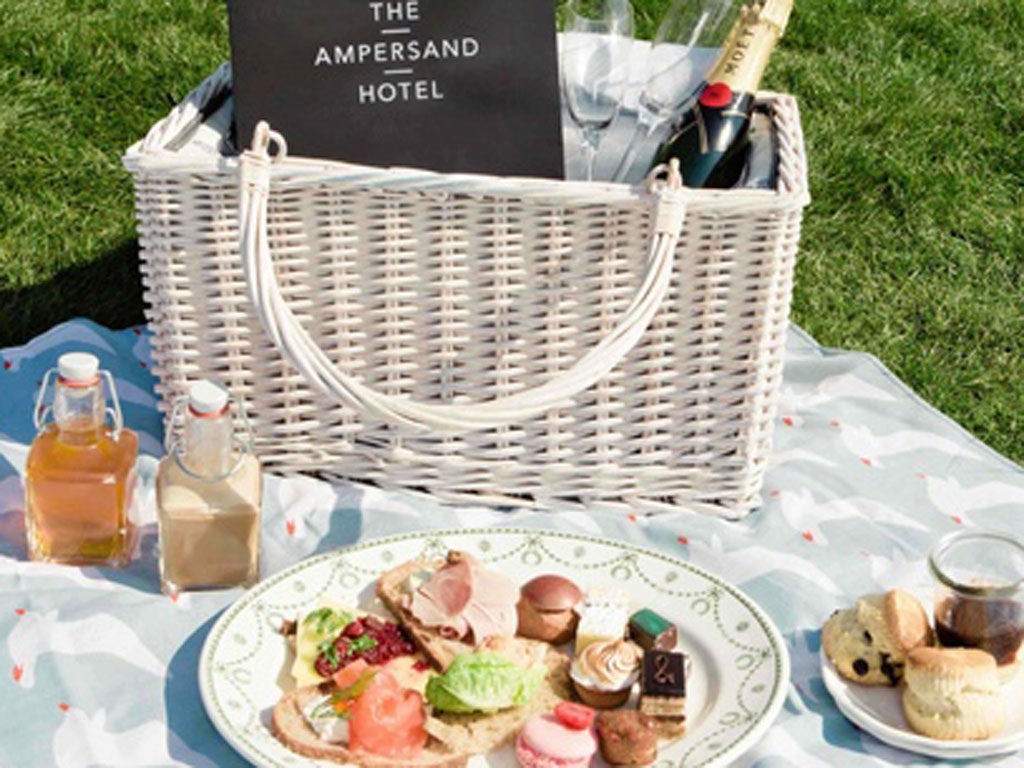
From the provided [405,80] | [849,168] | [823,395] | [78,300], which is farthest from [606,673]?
[849,168]

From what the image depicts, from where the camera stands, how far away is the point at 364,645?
60.8 inches

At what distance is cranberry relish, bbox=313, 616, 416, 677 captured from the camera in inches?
60.1

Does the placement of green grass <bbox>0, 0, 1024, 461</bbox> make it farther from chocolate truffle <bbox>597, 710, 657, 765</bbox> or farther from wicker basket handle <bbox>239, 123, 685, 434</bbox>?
chocolate truffle <bbox>597, 710, 657, 765</bbox>

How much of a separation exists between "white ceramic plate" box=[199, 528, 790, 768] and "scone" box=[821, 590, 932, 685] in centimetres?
6

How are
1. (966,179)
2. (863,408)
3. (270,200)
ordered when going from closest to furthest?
1. (270,200)
2. (863,408)
3. (966,179)

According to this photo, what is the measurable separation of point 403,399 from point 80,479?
0.32 m

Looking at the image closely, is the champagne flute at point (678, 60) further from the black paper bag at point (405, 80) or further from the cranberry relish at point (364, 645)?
the cranberry relish at point (364, 645)

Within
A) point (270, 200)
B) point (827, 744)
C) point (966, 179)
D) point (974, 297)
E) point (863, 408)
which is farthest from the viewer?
point (966, 179)

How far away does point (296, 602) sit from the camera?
5.28 feet

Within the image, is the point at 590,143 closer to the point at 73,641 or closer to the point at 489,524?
the point at 489,524

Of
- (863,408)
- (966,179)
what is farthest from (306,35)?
(966,179)

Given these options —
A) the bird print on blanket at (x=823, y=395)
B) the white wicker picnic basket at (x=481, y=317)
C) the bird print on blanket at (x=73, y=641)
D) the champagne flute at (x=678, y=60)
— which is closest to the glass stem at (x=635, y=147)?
the champagne flute at (x=678, y=60)

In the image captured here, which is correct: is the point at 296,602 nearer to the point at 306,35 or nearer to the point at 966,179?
the point at 306,35

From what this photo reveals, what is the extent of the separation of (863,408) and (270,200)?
0.81 meters
